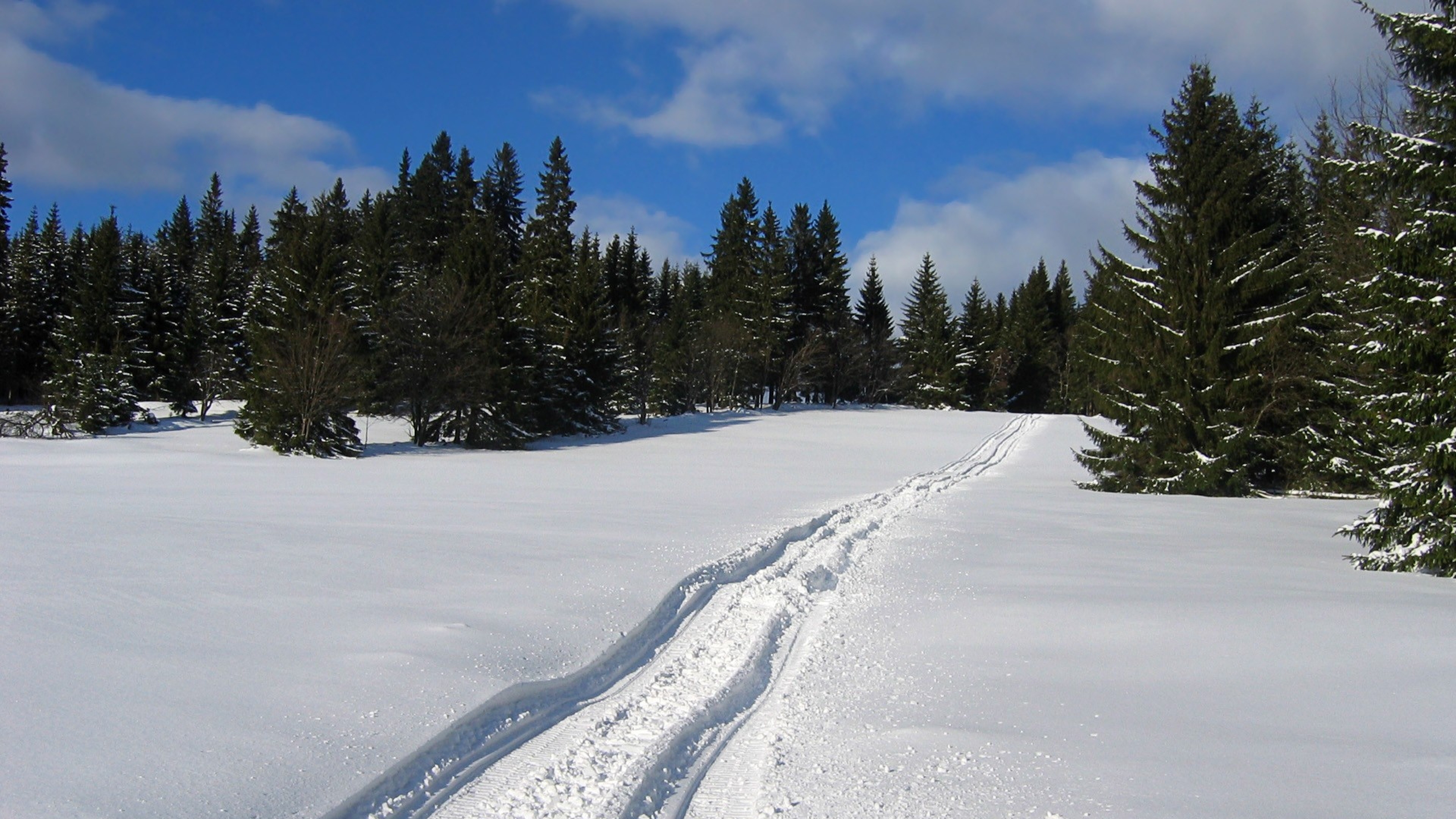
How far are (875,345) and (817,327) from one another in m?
7.36

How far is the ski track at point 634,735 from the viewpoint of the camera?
3.73 metres

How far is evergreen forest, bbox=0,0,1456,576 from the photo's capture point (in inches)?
369

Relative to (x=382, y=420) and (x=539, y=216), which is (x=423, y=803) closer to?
(x=382, y=420)

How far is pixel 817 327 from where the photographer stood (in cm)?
6550

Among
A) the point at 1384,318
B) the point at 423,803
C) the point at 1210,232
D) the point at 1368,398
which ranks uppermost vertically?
the point at 1210,232

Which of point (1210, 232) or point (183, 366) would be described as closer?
point (1210, 232)

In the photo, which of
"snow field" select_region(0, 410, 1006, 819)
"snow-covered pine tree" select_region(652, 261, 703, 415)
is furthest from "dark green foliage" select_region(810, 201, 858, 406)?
"snow field" select_region(0, 410, 1006, 819)

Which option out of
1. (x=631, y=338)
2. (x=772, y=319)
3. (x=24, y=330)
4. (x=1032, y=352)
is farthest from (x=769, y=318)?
(x=24, y=330)

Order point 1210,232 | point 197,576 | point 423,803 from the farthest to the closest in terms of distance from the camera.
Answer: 1. point 1210,232
2. point 197,576
3. point 423,803

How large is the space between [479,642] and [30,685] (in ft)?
8.19

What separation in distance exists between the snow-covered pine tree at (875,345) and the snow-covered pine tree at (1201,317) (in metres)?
47.3

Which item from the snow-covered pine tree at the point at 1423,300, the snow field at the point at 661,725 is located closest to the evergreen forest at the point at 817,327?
the snow-covered pine tree at the point at 1423,300

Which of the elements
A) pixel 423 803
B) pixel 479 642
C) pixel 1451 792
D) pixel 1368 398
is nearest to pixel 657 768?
pixel 423 803

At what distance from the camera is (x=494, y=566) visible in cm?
876
